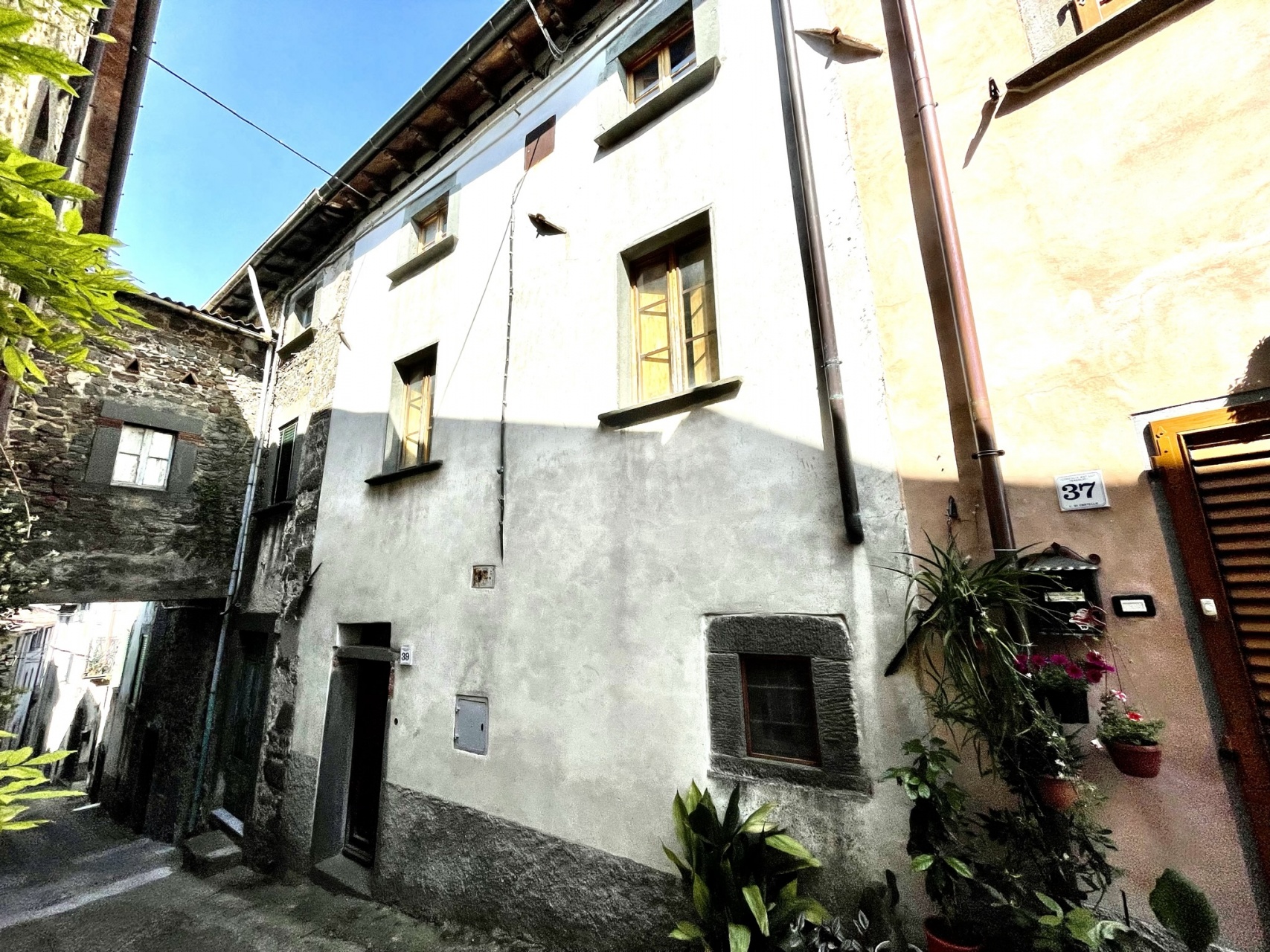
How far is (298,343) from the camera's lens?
357 inches

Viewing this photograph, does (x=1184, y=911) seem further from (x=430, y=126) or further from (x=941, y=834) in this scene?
(x=430, y=126)

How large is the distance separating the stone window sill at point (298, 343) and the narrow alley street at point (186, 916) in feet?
23.3

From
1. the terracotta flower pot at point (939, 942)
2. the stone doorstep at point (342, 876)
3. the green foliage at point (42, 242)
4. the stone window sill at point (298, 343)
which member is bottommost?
the stone doorstep at point (342, 876)

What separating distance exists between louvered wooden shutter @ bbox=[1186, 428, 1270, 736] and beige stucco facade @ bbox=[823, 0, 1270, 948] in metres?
0.16

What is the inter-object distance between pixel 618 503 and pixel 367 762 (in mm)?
4504

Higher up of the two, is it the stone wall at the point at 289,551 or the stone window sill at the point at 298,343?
the stone window sill at the point at 298,343

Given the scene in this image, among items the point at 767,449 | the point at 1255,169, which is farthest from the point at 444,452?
the point at 1255,169

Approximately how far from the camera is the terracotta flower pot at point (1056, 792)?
2480mm

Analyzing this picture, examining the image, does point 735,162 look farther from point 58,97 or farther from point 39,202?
point 58,97

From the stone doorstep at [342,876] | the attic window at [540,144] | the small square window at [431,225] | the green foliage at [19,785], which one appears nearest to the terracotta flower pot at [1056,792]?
the green foliage at [19,785]

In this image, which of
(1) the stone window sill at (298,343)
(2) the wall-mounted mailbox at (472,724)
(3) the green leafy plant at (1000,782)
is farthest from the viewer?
(1) the stone window sill at (298,343)

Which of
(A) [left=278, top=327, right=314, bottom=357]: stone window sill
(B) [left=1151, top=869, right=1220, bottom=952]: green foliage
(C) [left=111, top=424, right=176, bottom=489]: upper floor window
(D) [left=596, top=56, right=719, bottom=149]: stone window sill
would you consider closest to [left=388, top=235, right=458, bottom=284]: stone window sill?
(A) [left=278, top=327, right=314, bottom=357]: stone window sill

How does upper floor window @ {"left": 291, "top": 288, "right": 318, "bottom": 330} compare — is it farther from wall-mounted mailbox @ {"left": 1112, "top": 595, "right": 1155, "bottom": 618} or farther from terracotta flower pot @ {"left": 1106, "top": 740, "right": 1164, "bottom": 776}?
terracotta flower pot @ {"left": 1106, "top": 740, "right": 1164, "bottom": 776}

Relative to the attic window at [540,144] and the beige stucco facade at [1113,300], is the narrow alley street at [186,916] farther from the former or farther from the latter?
the attic window at [540,144]
